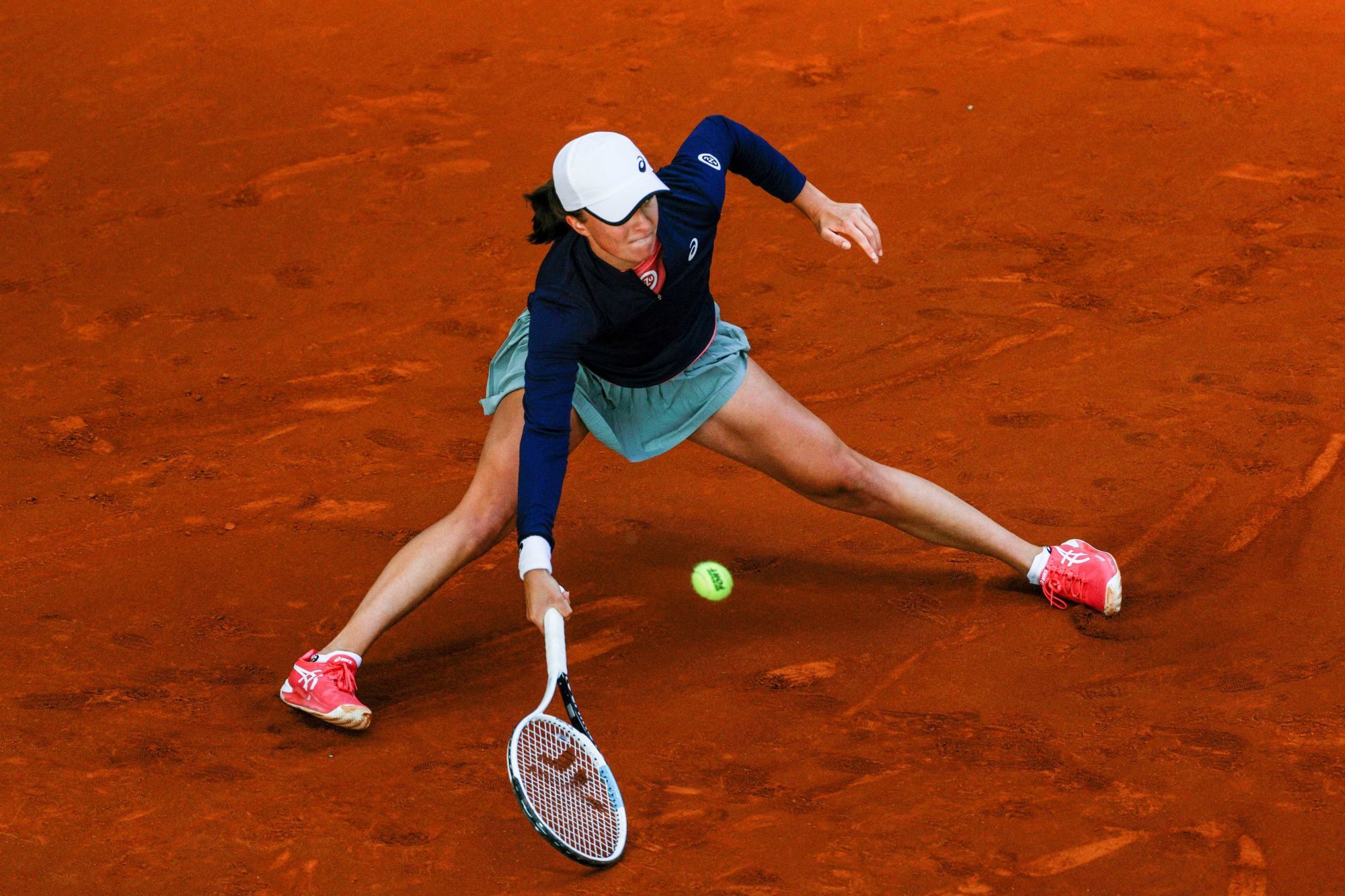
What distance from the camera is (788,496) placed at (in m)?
4.85

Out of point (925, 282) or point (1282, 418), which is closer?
point (1282, 418)

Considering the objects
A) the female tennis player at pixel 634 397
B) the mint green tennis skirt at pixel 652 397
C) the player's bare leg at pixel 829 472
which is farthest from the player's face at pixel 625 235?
the player's bare leg at pixel 829 472

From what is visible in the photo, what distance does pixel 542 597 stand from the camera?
3.15 meters

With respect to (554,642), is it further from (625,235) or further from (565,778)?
(625,235)

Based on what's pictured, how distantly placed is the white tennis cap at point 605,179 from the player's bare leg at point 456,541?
685 mm

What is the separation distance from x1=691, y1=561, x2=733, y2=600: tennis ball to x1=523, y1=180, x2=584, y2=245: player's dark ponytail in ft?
4.46

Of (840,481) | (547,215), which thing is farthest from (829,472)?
(547,215)

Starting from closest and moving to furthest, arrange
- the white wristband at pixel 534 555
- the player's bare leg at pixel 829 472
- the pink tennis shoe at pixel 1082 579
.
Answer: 1. the white wristband at pixel 534 555
2. the player's bare leg at pixel 829 472
3. the pink tennis shoe at pixel 1082 579

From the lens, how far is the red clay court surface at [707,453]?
10.8 feet

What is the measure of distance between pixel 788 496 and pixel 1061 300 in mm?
1762

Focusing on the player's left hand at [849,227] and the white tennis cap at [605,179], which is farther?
the player's left hand at [849,227]

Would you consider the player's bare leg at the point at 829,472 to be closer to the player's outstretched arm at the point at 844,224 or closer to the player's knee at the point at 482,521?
the player's outstretched arm at the point at 844,224

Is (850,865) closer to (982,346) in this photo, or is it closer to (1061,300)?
(982,346)

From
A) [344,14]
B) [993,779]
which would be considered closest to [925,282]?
[993,779]
